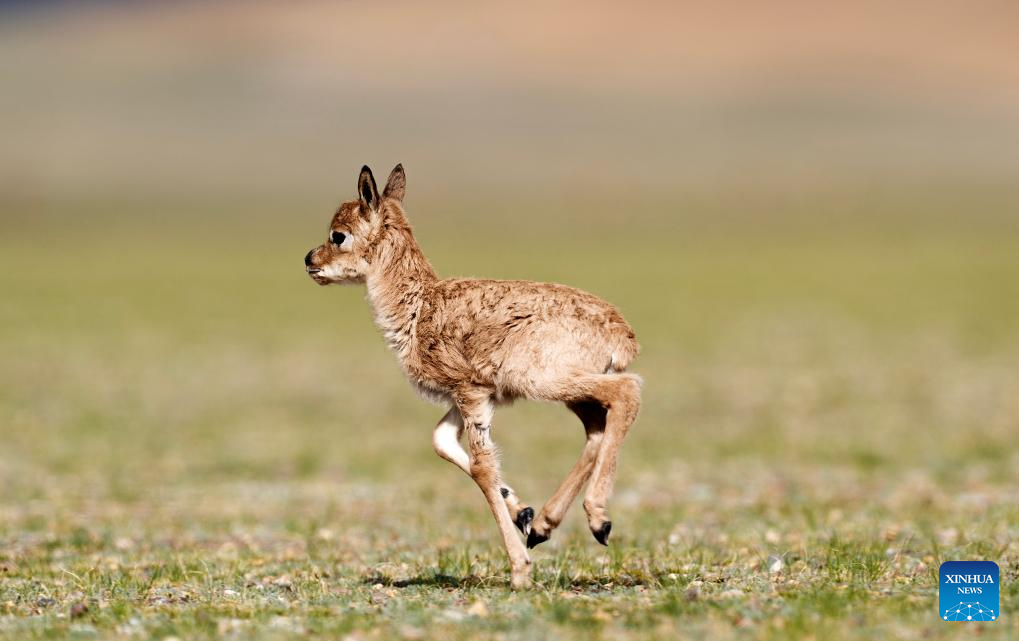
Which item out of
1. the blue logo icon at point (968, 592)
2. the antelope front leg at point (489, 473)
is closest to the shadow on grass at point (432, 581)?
the antelope front leg at point (489, 473)

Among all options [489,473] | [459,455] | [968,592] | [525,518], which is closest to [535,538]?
[525,518]

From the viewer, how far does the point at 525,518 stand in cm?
1109

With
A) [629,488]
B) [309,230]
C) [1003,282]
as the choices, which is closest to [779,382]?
[629,488]

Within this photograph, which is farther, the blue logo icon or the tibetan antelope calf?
the tibetan antelope calf

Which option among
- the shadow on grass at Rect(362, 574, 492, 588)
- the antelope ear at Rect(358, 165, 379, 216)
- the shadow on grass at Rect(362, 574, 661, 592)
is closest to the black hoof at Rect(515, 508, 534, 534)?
the shadow on grass at Rect(362, 574, 661, 592)

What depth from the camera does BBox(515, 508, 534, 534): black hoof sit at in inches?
436

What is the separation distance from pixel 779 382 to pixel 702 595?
930 inches

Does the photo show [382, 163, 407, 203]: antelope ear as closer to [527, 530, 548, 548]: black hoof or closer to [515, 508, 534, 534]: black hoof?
[515, 508, 534, 534]: black hoof

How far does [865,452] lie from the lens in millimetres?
22828

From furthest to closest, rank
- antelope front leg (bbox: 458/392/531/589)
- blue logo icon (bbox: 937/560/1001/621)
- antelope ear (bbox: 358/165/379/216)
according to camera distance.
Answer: antelope ear (bbox: 358/165/379/216) → antelope front leg (bbox: 458/392/531/589) → blue logo icon (bbox: 937/560/1001/621)

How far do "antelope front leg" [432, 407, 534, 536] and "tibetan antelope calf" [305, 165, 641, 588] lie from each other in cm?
1

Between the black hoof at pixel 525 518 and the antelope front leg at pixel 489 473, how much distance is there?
66 mm

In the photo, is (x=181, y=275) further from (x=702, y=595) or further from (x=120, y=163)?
(x=120, y=163)

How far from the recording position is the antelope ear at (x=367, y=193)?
1147 cm
